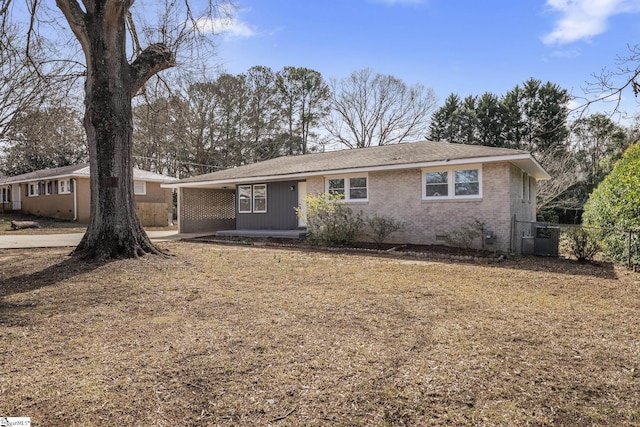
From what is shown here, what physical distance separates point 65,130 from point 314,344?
77.2 feet

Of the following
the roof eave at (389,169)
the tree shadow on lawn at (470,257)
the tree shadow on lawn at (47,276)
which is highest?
the roof eave at (389,169)

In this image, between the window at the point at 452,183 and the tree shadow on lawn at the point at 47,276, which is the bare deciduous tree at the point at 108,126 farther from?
the window at the point at 452,183

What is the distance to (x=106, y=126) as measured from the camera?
7.87 m

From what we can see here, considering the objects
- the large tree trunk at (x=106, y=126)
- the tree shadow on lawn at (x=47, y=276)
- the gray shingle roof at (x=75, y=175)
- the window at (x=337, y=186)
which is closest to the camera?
the tree shadow on lawn at (x=47, y=276)

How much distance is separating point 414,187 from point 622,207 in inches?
208

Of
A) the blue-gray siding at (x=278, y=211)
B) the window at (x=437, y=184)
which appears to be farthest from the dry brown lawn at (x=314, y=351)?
the blue-gray siding at (x=278, y=211)

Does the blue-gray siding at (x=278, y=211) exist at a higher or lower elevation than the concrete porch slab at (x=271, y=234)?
higher

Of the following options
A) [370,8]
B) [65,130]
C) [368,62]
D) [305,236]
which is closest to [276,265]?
[305,236]

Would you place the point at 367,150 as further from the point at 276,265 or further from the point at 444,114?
the point at 444,114

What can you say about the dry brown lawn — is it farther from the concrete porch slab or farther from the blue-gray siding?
the blue-gray siding

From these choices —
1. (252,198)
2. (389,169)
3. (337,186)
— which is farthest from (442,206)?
(252,198)

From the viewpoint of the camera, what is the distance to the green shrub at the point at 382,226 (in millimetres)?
12172

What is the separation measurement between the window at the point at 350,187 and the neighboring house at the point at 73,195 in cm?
1349

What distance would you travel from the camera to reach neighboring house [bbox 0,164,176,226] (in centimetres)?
2292
